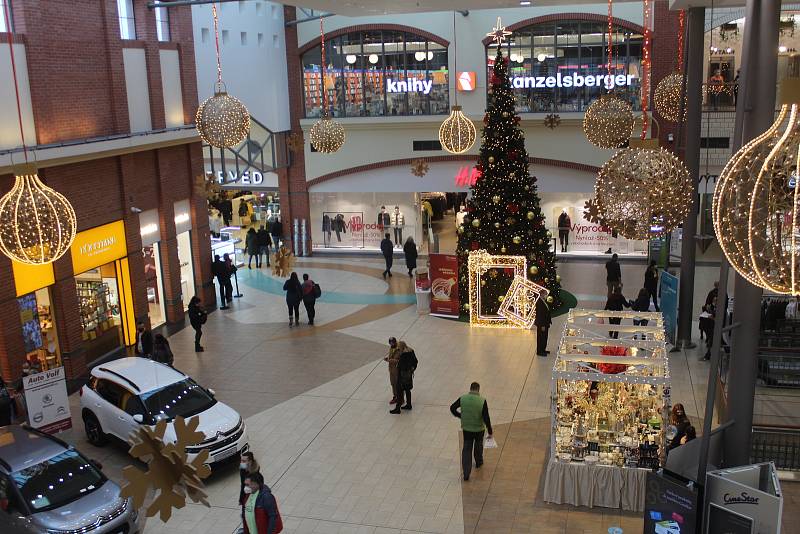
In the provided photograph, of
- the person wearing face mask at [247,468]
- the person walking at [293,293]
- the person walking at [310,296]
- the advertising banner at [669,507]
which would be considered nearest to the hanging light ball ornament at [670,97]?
the person walking at [310,296]

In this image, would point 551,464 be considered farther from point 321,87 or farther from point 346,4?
point 321,87

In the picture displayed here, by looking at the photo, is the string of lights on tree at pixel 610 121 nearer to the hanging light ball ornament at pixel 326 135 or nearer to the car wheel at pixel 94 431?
the hanging light ball ornament at pixel 326 135

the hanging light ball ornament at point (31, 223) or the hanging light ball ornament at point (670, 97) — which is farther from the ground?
the hanging light ball ornament at point (670, 97)

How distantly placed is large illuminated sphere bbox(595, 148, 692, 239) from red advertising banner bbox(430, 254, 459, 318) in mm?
9285

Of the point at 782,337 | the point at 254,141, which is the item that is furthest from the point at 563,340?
the point at 254,141

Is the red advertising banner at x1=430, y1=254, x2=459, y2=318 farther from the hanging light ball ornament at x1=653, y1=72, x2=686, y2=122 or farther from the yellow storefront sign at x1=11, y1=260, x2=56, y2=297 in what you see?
the yellow storefront sign at x1=11, y1=260, x2=56, y2=297

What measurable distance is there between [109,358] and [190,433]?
39.3 ft

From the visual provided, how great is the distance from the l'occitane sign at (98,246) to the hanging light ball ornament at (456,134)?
792 cm

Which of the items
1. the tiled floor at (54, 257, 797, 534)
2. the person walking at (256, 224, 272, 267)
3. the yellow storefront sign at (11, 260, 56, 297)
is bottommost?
the tiled floor at (54, 257, 797, 534)

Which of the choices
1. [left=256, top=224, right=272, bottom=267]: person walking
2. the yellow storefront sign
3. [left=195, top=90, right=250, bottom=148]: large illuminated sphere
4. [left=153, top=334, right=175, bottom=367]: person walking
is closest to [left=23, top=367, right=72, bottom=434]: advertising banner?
[left=153, top=334, right=175, bottom=367]: person walking

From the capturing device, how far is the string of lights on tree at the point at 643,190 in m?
9.62

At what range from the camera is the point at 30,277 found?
1433 centimetres

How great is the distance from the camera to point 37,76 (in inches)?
571

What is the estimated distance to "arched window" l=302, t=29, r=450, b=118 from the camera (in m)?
25.4
